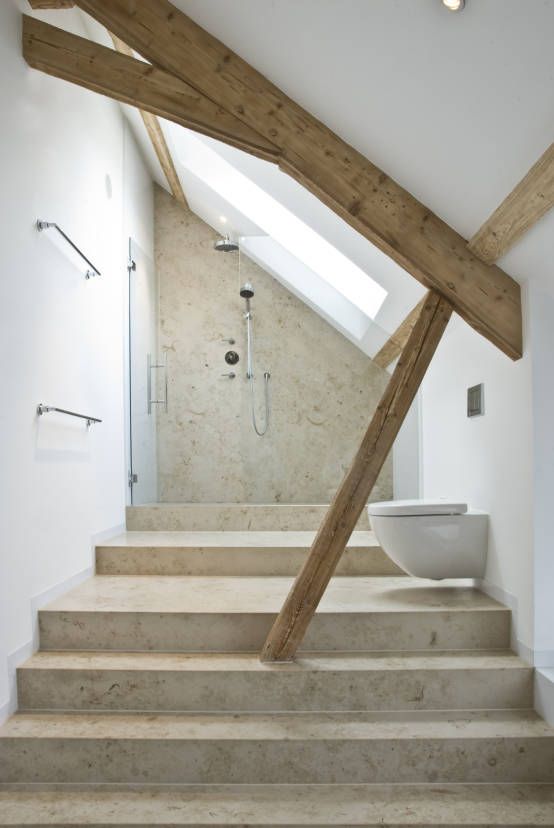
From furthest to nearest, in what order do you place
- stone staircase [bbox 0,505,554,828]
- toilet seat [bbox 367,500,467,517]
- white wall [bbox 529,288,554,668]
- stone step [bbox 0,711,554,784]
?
toilet seat [bbox 367,500,467,517] < white wall [bbox 529,288,554,668] < stone step [bbox 0,711,554,784] < stone staircase [bbox 0,505,554,828]

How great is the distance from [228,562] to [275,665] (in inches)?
39.9

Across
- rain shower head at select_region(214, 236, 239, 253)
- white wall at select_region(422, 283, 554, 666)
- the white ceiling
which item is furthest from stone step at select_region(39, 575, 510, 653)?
rain shower head at select_region(214, 236, 239, 253)

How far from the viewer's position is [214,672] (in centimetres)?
261

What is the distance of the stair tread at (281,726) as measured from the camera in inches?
94.2

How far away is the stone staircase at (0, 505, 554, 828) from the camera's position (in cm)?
223

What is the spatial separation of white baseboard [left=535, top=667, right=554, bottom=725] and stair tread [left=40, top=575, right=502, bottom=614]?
1.12 feet

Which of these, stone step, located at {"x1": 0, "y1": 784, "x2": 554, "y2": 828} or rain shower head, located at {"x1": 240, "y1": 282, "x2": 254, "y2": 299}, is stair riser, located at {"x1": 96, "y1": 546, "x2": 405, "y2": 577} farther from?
rain shower head, located at {"x1": 240, "y1": 282, "x2": 254, "y2": 299}

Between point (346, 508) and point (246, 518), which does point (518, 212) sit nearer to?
point (346, 508)

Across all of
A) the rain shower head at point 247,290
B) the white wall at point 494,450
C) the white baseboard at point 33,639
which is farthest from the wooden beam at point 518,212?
the rain shower head at point 247,290

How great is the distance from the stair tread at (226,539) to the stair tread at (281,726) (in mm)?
1195

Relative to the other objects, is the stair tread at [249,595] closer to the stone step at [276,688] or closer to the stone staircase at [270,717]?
the stone staircase at [270,717]

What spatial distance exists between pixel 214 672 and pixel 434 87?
2065 mm

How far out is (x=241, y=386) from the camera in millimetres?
5504

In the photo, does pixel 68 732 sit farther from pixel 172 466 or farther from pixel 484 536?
pixel 172 466
